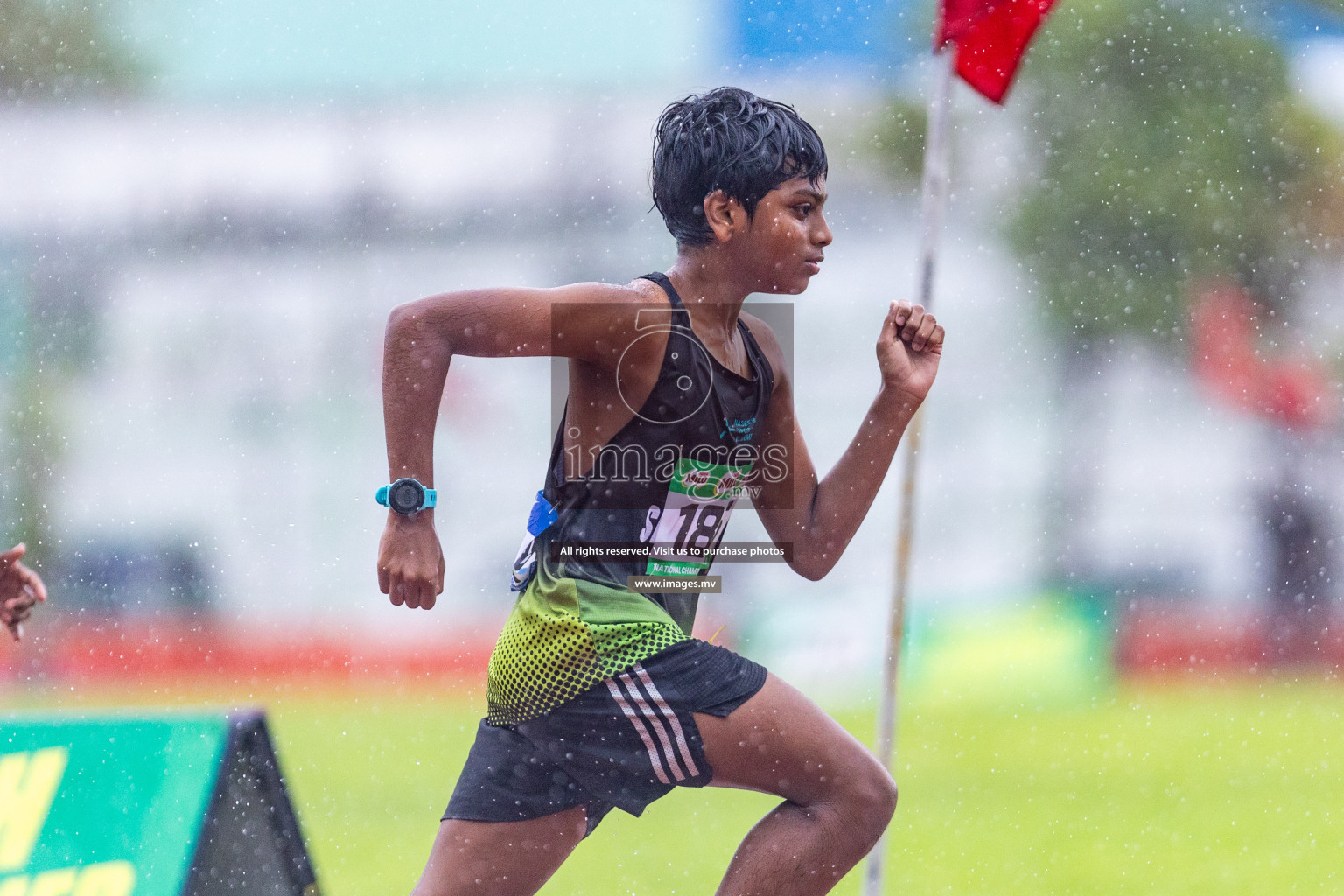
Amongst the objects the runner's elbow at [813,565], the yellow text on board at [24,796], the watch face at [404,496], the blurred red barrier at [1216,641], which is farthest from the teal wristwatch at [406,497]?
the blurred red barrier at [1216,641]

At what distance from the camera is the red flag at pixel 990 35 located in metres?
2.55

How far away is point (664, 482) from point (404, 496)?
367 mm

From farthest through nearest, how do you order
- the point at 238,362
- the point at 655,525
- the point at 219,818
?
the point at 238,362 < the point at 219,818 < the point at 655,525

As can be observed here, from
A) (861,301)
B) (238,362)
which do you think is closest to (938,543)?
(861,301)

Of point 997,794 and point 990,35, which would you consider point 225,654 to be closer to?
point 997,794

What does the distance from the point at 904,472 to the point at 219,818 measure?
145 centimetres

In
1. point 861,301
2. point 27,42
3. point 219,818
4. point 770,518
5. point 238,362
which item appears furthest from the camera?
point 27,42

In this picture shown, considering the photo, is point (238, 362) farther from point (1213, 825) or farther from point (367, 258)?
point (1213, 825)

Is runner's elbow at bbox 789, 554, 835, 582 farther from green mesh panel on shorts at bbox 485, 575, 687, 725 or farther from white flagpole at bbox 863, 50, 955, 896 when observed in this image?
white flagpole at bbox 863, 50, 955, 896

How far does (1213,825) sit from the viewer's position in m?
4.98

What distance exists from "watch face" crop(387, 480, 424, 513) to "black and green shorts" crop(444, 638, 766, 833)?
13.7 inches

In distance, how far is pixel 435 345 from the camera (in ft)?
5.59

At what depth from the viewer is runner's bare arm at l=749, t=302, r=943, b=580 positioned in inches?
73.8

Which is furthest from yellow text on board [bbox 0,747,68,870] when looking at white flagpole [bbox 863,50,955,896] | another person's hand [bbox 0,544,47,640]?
white flagpole [bbox 863,50,955,896]
